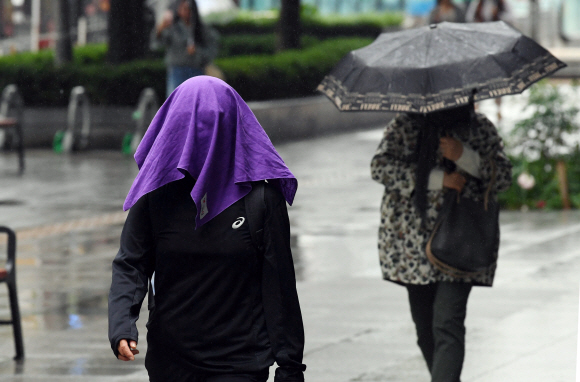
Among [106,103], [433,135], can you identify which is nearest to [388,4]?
[106,103]

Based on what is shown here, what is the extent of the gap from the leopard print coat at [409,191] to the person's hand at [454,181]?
39mm

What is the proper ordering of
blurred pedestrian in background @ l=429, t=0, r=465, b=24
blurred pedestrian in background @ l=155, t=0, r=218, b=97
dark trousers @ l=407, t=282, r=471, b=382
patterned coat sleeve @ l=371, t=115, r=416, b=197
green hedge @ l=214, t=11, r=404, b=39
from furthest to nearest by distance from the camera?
green hedge @ l=214, t=11, r=404, b=39
blurred pedestrian in background @ l=429, t=0, r=465, b=24
blurred pedestrian in background @ l=155, t=0, r=218, b=97
patterned coat sleeve @ l=371, t=115, r=416, b=197
dark trousers @ l=407, t=282, r=471, b=382

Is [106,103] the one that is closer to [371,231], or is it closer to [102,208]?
[102,208]

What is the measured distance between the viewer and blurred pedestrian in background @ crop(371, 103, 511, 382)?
196 inches

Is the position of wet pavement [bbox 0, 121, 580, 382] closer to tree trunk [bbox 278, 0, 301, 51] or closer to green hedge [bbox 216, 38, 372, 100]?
green hedge [bbox 216, 38, 372, 100]

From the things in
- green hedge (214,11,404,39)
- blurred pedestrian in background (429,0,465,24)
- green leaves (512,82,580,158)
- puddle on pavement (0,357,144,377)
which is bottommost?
green hedge (214,11,404,39)

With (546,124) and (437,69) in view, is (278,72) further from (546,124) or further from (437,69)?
(437,69)

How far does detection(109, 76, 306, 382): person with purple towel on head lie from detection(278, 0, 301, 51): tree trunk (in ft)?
65.1

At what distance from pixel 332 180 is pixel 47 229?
4.55 metres

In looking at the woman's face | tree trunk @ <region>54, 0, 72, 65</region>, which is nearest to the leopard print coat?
the woman's face

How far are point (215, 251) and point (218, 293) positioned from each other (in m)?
0.13

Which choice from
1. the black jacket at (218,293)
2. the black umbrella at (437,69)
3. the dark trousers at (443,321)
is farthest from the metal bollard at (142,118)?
the black jacket at (218,293)

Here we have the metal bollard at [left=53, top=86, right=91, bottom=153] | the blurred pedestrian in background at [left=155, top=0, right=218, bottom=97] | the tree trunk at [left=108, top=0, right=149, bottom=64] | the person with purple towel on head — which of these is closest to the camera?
the person with purple towel on head

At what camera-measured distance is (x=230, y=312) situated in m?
3.33
